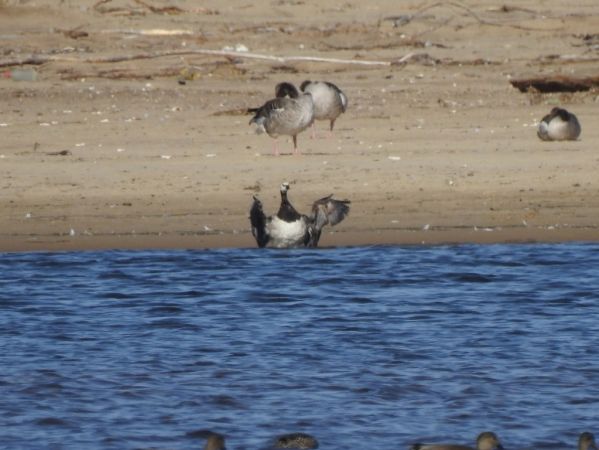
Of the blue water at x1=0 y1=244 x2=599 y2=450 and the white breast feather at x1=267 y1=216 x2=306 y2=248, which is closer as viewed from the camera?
the blue water at x1=0 y1=244 x2=599 y2=450

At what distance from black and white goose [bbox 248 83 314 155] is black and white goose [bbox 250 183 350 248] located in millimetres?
3102

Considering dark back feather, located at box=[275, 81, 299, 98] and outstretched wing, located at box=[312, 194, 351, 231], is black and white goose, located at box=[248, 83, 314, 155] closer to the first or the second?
dark back feather, located at box=[275, 81, 299, 98]

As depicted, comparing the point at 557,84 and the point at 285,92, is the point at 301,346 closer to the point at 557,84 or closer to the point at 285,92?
the point at 285,92

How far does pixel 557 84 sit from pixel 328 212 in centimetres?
681

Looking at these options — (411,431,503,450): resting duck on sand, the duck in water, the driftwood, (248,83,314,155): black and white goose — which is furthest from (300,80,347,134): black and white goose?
the duck in water

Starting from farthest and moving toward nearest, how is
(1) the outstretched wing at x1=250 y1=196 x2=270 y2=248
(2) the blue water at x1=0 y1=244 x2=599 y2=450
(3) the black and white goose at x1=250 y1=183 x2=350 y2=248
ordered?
1. (3) the black and white goose at x1=250 y1=183 x2=350 y2=248
2. (1) the outstretched wing at x1=250 y1=196 x2=270 y2=248
3. (2) the blue water at x1=0 y1=244 x2=599 y2=450

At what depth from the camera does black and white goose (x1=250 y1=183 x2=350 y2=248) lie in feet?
35.2

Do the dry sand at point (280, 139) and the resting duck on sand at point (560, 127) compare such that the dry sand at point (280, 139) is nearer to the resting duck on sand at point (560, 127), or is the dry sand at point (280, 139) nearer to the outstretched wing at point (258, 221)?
the resting duck on sand at point (560, 127)

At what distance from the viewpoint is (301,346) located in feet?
28.9

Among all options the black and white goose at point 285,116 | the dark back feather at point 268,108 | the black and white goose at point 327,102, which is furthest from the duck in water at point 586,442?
the black and white goose at point 327,102

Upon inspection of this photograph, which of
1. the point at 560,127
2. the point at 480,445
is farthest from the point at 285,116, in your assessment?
the point at 480,445

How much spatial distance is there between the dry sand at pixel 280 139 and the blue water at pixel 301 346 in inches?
16.5

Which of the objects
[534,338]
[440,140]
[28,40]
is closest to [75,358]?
[534,338]

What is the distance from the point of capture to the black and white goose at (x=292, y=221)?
10734 millimetres
